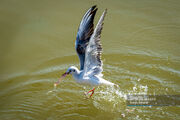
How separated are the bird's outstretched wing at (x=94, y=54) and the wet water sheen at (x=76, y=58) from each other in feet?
2.86

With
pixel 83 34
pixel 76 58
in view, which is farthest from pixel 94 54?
pixel 76 58

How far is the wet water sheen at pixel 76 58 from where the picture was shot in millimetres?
6039

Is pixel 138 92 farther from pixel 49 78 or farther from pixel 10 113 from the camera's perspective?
pixel 10 113

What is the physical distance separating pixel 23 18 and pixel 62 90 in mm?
4226

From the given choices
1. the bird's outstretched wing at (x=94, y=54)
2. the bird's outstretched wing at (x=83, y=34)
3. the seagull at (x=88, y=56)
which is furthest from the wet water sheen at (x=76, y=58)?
the bird's outstretched wing at (x=83, y=34)

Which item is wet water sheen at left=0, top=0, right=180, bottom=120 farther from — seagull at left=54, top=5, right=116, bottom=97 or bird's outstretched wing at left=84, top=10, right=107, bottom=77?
bird's outstretched wing at left=84, top=10, right=107, bottom=77

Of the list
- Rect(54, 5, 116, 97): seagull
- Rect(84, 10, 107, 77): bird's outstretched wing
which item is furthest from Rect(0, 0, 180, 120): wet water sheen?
Rect(84, 10, 107, 77): bird's outstretched wing

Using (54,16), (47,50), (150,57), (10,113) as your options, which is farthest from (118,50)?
(10,113)

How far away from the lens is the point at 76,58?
771 centimetres

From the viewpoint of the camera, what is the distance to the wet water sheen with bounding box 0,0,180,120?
6.04 m

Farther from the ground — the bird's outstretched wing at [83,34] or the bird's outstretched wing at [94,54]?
the bird's outstretched wing at [83,34]

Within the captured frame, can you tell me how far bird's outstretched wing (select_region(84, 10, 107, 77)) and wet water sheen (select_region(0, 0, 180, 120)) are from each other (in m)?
0.87

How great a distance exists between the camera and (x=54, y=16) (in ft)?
31.2

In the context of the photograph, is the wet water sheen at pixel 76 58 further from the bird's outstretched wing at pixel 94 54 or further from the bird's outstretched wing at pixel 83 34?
the bird's outstretched wing at pixel 83 34
